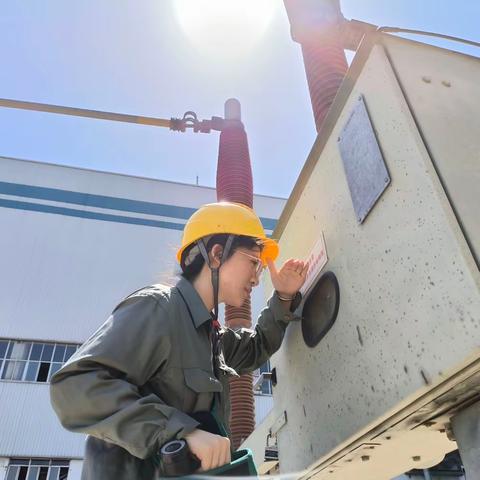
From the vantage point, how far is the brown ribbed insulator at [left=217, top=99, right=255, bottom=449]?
291 centimetres

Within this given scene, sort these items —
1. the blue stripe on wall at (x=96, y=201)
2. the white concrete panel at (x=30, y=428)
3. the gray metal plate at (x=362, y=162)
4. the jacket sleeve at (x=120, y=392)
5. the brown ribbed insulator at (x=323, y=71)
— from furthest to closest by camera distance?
the blue stripe on wall at (x=96, y=201) → the white concrete panel at (x=30, y=428) → the brown ribbed insulator at (x=323, y=71) → the gray metal plate at (x=362, y=162) → the jacket sleeve at (x=120, y=392)

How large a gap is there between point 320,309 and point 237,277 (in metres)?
0.36

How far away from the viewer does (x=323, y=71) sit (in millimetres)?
2791

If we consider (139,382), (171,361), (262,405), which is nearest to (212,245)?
(171,361)

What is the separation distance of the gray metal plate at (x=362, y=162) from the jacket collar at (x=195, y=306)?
626 millimetres

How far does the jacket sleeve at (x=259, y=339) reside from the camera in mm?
2035

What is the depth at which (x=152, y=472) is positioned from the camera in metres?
1.25

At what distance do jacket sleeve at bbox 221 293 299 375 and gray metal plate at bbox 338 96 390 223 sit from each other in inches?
29.0

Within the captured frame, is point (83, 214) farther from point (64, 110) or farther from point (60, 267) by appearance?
point (64, 110)

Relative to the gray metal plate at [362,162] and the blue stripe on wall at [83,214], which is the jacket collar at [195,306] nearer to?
the gray metal plate at [362,162]

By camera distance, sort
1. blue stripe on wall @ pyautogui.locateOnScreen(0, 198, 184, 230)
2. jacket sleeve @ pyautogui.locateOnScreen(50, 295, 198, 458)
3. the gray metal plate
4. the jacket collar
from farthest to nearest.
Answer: blue stripe on wall @ pyautogui.locateOnScreen(0, 198, 184, 230), the jacket collar, the gray metal plate, jacket sleeve @ pyautogui.locateOnScreen(50, 295, 198, 458)

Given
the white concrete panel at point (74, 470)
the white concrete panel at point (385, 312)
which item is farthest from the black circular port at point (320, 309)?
the white concrete panel at point (74, 470)

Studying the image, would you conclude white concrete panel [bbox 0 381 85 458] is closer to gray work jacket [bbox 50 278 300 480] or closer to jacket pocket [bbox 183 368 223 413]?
gray work jacket [bbox 50 278 300 480]

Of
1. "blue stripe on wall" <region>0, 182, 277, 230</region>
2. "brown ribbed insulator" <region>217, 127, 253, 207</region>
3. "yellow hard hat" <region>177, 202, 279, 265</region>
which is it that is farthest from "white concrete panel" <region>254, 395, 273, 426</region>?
"yellow hard hat" <region>177, 202, 279, 265</region>
